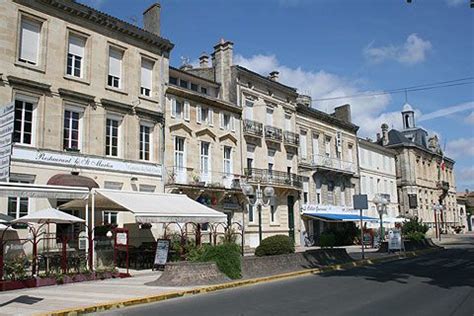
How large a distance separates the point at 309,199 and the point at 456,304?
2609cm

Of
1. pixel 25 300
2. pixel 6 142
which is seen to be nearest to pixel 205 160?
pixel 25 300

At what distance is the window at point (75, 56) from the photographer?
20.4m

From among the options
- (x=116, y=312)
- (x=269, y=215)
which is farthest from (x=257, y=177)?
(x=116, y=312)

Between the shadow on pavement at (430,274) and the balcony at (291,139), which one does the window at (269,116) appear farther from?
the shadow on pavement at (430,274)

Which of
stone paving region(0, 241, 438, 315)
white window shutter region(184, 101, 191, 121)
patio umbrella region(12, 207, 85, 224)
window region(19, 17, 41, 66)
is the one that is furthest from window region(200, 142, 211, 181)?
stone paving region(0, 241, 438, 315)

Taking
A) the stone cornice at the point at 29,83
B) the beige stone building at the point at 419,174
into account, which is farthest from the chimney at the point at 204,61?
the beige stone building at the point at 419,174

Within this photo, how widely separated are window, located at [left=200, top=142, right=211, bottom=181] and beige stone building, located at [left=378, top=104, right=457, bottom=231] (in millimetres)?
32351

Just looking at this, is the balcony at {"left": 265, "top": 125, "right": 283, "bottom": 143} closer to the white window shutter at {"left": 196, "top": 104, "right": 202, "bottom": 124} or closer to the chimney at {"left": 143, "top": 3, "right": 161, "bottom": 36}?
the white window shutter at {"left": 196, "top": 104, "right": 202, "bottom": 124}

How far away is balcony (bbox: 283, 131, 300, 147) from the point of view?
32.9m

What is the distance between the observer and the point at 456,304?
29.5 ft

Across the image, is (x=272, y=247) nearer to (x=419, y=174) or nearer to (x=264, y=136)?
(x=264, y=136)

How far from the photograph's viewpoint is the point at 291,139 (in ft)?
110

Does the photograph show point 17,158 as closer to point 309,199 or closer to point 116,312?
point 116,312

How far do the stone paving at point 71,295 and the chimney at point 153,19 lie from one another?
1485 cm
